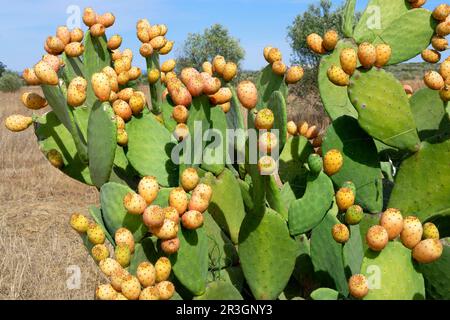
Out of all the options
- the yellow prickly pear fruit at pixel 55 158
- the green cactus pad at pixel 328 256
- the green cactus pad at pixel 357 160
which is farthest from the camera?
the yellow prickly pear fruit at pixel 55 158

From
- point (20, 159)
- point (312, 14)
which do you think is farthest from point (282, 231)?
point (312, 14)

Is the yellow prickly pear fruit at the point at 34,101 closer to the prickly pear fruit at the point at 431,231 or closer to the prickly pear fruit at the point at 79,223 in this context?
the prickly pear fruit at the point at 79,223

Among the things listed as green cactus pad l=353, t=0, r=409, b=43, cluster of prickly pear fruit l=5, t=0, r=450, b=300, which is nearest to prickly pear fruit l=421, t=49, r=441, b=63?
cluster of prickly pear fruit l=5, t=0, r=450, b=300

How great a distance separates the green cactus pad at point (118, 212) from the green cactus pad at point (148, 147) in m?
0.17

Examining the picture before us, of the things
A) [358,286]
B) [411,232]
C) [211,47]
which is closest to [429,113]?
[411,232]

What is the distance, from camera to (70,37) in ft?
4.37

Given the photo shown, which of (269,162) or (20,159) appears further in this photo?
(20,159)

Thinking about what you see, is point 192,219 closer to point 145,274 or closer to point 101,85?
point 145,274

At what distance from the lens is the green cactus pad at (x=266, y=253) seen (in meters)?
1.06

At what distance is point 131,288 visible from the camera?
811 millimetres

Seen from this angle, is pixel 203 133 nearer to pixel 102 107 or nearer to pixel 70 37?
pixel 102 107

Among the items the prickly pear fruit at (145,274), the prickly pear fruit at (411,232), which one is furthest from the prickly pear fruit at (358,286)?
the prickly pear fruit at (145,274)

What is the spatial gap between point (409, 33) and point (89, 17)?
856mm
